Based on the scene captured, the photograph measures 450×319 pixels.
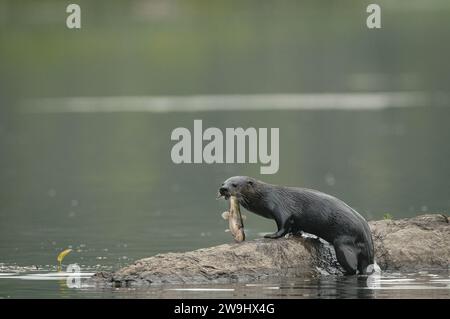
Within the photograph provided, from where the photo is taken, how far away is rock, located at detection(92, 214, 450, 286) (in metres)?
17.5

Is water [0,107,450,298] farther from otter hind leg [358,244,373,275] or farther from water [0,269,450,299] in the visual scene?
otter hind leg [358,244,373,275]

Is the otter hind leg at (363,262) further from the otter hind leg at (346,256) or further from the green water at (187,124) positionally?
the green water at (187,124)

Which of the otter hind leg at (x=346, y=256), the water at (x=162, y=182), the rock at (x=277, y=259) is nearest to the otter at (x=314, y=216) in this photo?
the otter hind leg at (x=346, y=256)

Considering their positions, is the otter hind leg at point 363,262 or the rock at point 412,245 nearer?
the otter hind leg at point 363,262

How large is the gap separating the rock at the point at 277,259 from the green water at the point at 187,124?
390 millimetres

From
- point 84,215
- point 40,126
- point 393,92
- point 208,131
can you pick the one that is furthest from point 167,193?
point 393,92

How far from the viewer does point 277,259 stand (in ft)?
58.9

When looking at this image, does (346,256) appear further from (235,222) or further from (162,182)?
(162,182)

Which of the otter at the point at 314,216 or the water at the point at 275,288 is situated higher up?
the otter at the point at 314,216

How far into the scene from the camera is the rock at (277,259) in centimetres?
1755

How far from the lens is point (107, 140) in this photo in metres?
43.3

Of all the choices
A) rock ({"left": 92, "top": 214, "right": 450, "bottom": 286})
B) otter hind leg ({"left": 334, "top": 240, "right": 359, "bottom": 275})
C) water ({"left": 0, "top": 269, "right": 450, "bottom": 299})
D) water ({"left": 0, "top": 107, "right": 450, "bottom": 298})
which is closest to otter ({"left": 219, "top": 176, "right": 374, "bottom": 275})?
otter hind leg ({"left": 334, "top": 240, "right": 359, "bottom": 275})
